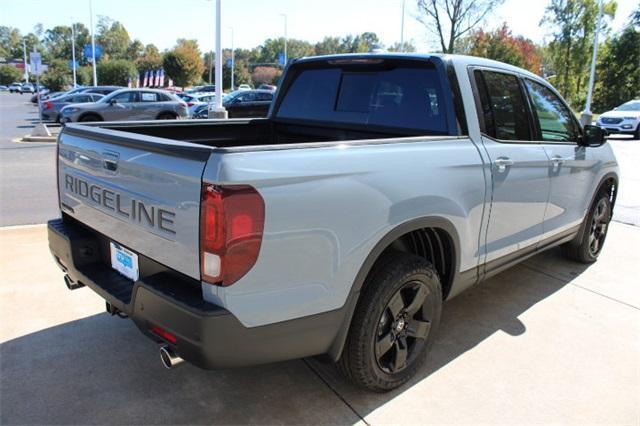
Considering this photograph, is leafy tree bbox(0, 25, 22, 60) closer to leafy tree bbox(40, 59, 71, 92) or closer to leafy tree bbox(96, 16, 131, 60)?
leafy tree bbox(96, 16, 131, 60)

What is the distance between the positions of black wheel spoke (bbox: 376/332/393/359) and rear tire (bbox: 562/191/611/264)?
297 cm

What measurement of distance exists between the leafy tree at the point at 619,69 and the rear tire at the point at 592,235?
128 ft

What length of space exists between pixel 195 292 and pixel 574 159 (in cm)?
341

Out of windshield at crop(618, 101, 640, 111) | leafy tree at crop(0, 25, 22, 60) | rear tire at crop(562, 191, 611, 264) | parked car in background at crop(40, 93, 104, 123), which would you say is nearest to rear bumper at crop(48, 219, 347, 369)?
rear tire at crop(562, 191, 611, 264)

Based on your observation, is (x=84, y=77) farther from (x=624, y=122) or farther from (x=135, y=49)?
(x=624, y=122)

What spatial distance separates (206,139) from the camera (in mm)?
3990

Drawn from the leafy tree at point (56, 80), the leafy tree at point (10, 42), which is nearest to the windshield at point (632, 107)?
the leafy tree at point (56, 80)

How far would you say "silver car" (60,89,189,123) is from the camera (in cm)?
1855

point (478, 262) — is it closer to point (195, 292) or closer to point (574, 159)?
point (574, 159)

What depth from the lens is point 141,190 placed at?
2291mm

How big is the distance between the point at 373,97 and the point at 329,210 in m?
1.63

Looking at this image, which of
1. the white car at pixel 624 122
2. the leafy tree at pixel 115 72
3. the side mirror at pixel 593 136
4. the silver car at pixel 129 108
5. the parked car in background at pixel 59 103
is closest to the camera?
the side mirror at pixel 593 136

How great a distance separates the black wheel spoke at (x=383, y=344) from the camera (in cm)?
272

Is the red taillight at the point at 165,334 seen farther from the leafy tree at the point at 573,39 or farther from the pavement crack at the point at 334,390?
the leafy tree at the point at 573,39
